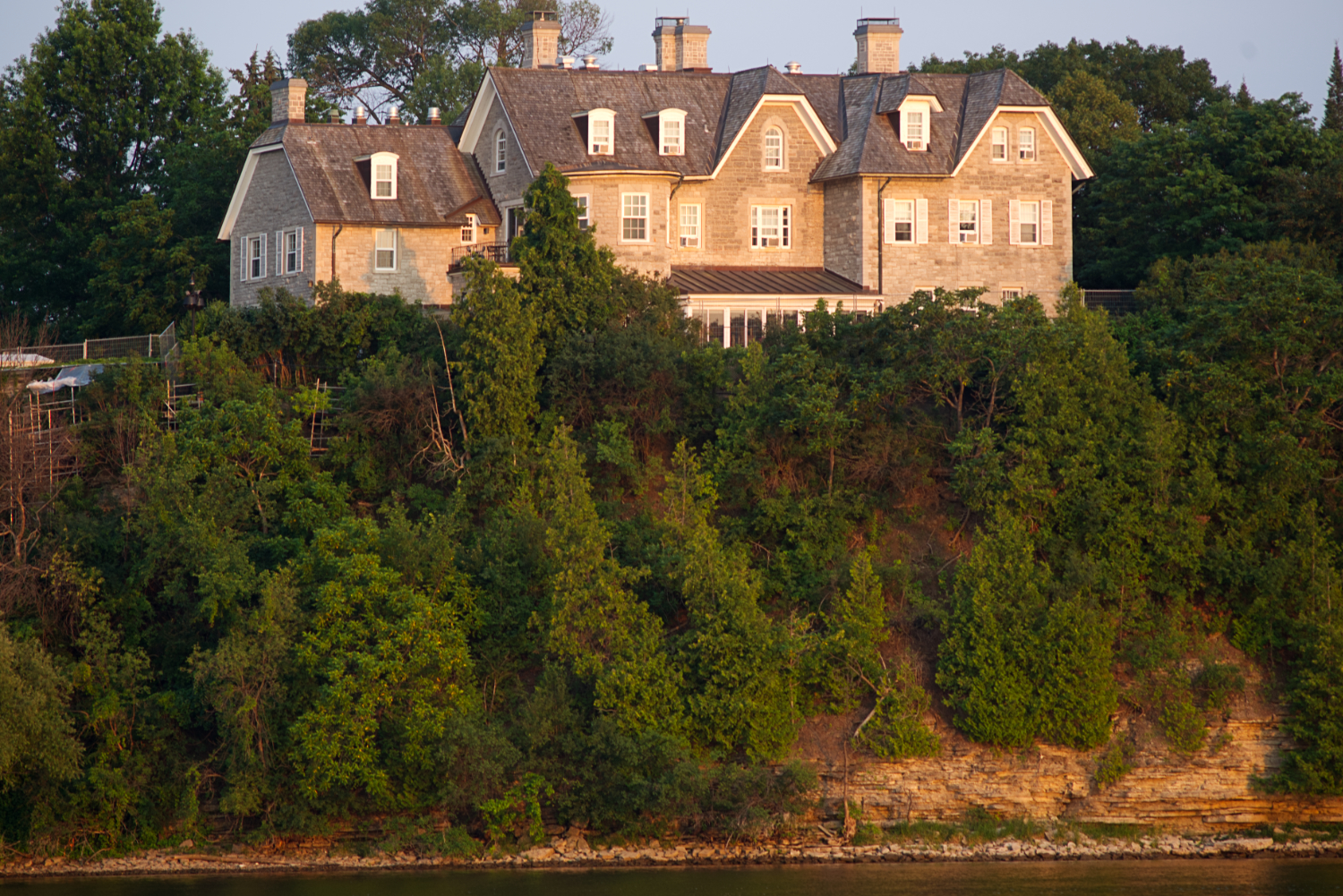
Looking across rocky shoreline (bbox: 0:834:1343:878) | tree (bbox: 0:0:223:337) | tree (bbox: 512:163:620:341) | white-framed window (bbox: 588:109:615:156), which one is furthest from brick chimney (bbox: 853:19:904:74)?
rocky shoreline (bbox: 0:834:1343:878)

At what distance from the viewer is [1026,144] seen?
51.1 metres

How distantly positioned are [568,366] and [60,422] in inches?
527

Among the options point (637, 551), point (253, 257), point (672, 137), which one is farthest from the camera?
point (253, 257)

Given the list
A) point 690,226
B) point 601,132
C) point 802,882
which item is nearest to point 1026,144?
point 690,226

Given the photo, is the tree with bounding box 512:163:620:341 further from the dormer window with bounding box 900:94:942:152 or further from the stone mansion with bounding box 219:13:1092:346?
the dormer window with bounding box 900:94:942:152

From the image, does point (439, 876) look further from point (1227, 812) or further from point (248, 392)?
point (1227, 812)

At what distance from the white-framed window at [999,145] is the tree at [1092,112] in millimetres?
8773

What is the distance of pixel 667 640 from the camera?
36.5 meters

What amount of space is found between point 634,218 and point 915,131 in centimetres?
959

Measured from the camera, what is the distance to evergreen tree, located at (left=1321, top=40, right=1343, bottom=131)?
5862 centimetres

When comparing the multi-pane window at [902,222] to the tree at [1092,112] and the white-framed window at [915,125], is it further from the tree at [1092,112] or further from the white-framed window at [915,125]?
the tree at [1092,112]

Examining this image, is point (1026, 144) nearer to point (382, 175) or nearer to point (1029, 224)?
point (1029, 224)

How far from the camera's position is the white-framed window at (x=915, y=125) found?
166 ft

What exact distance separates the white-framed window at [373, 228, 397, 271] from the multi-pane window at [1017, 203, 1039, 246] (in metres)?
19.7
